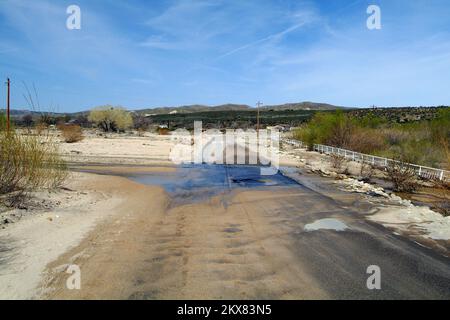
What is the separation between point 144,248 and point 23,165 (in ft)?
18.7

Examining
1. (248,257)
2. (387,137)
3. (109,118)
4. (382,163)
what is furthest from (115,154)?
(109,118)

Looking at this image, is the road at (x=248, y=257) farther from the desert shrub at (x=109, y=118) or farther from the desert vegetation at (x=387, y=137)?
the desert shrub at (x=109, y=118)

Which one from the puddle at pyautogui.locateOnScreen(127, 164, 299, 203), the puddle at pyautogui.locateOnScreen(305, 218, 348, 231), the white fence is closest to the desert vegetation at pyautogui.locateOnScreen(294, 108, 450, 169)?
the white fence

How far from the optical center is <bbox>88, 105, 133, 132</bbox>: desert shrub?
236 ft

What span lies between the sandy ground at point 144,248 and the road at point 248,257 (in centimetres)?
2

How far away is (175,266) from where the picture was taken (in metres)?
6.48

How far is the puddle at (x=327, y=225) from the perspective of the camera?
9.27m

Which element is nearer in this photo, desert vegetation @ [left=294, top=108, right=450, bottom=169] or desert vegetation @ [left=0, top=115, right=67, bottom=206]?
desert vegetation @ [left=0, top=115, right=67, bottom=206]

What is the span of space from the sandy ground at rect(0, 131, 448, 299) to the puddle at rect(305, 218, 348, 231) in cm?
106

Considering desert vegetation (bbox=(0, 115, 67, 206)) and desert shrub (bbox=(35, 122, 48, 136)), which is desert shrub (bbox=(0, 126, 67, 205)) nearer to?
desert vegetation (bbox=(0, 115, 67, 206))

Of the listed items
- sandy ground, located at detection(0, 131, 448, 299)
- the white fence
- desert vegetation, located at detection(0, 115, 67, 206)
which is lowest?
sandy ground, located at detection(0, 131, 448, 299)

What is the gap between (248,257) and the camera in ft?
23.1
